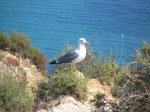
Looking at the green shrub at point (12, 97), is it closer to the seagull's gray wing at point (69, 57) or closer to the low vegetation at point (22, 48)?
the seagull's gray wing at point (69, 57)

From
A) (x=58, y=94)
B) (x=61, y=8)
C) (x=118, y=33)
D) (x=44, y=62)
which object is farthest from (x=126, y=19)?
(x=58, y=94)

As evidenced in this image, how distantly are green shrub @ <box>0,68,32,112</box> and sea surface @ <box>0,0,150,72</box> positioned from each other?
13339 millimetres

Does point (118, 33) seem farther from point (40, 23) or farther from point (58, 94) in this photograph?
point (58, 94)

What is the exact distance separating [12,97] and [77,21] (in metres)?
17.6

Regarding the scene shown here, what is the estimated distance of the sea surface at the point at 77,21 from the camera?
71.6ft

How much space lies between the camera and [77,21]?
80.0 feet

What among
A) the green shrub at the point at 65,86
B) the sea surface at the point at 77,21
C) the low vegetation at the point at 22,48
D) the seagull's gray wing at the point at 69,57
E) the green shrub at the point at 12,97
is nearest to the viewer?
the green shrub at the point at 12,97

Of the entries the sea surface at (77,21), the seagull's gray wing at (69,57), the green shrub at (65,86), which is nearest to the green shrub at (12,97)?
the green shrub at (65,86)

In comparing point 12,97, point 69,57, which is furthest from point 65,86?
point 12,97

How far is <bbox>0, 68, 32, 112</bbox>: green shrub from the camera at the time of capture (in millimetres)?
6980

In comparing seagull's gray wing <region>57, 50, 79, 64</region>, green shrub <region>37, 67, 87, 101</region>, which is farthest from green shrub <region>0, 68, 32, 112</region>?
seagull's gray wing <region>57, 50, 79, 64</region>

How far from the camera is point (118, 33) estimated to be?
74.4 ft

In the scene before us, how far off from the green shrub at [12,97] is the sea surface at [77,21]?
43.8 ft

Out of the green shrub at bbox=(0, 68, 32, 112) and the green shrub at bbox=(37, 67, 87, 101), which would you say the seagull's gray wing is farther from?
the green shrub at bbox=(0, 68, 32, 112)
